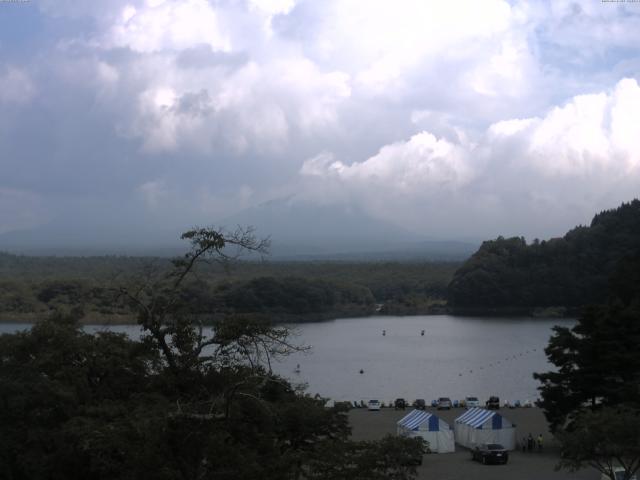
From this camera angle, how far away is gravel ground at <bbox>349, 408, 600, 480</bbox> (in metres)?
13.9

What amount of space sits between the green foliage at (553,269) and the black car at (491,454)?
41433 mm

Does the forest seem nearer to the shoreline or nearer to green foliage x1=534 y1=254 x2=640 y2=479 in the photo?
the shoreline

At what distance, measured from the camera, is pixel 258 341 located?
23.3 feet

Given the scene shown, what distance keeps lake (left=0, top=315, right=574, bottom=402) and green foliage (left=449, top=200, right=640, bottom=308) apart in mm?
4470

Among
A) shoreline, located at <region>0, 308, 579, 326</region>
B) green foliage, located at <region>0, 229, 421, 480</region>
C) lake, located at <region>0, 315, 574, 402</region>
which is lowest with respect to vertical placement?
lake, located at <region>0, 315, 574, 402</region>

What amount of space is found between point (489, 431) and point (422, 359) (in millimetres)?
19830

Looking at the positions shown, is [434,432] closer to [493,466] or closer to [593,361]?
[493,466]

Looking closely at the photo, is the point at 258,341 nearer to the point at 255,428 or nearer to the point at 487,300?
the point at 255,428

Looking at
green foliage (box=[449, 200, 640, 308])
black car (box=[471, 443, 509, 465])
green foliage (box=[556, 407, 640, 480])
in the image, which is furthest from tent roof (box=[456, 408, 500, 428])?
green foliage (box=[449, 200, 640, 308])

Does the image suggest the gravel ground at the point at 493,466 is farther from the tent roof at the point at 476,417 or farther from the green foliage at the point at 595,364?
the green foliage at the point at 595,364

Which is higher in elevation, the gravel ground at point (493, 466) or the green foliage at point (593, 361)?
the green foliage at point (593, 361)

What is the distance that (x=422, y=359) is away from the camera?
36281 mm

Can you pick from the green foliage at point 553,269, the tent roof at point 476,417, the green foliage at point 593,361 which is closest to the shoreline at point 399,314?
the green foliage at point 553,269

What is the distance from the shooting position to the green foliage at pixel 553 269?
2228 inches
